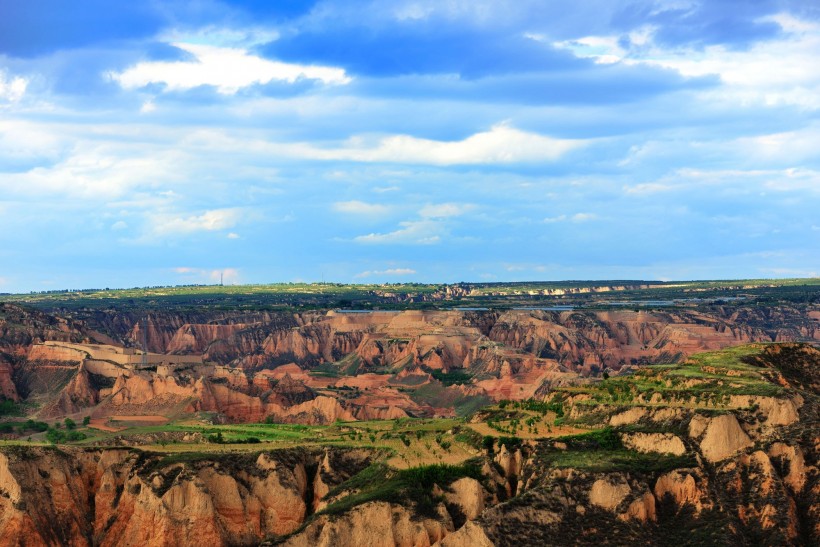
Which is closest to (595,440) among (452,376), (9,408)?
(9,408)

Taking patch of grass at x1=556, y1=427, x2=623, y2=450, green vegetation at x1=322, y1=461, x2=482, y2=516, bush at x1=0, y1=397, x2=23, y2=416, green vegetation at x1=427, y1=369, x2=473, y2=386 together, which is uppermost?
patch of grass at x1=556, y1=427, x2=623, y2=450

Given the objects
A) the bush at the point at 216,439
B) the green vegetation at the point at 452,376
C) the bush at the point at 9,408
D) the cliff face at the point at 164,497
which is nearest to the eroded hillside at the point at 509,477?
the cliff face at the point at 164,497

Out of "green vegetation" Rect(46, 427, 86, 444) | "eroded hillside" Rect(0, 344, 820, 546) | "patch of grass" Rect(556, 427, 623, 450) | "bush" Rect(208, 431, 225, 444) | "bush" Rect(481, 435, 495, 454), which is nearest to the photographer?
"eroded hillside" Rect(0, 344, 820, 546)

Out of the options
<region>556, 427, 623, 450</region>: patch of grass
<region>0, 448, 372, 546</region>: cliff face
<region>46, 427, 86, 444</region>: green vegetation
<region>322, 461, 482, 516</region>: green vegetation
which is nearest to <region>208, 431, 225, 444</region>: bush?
<region>0, 448, 372, 546</region>: cliff face

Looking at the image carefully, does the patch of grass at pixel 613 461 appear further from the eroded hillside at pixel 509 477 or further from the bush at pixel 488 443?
the bush at pixel 488 443

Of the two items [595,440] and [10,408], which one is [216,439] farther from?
[10,408]

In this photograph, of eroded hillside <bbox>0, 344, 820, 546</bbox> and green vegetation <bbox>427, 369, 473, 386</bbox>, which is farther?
green vegetation <bbox>427, 369, 473, 386</bbox>

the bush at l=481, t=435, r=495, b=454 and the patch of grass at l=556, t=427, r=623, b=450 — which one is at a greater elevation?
the patch of grass at l=556, t=427, r=623, b=450

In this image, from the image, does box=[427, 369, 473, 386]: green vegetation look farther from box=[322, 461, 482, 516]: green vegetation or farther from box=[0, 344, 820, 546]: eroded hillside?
box=[322, 461, 482, 516]: green vegetation

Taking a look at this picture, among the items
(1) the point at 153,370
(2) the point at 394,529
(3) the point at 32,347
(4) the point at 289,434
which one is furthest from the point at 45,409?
(2) the point at 394,529
